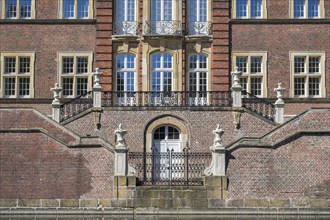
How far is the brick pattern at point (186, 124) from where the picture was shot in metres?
34.2

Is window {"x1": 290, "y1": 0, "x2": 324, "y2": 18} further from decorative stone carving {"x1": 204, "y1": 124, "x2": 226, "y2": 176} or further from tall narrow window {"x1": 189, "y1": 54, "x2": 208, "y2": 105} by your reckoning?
decorative stone carving {"x1": 204, "y1": 124, "x2": 226, "y2": 176}

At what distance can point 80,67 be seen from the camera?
38844mm

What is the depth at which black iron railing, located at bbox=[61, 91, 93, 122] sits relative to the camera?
116 feet

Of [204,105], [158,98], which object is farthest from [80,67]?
[204,105]

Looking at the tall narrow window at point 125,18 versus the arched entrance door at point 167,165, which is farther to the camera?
the tall narrow window at point 125,18

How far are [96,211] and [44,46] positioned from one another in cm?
1247

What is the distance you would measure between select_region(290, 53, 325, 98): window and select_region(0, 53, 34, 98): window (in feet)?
43.4

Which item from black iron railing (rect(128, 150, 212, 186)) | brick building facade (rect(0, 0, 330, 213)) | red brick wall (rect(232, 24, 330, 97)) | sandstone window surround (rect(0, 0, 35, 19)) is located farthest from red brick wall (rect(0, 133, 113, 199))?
red brick wall (rect(232, 24, 330, 97))

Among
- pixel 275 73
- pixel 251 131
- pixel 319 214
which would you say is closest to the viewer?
pixel 319 214

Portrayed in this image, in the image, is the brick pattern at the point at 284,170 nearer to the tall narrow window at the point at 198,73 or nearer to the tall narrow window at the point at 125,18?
the tall narrow window at the point at 198,73

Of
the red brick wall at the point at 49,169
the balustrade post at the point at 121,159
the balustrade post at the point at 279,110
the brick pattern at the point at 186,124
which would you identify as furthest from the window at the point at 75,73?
the balustrade post at the point at 279,110

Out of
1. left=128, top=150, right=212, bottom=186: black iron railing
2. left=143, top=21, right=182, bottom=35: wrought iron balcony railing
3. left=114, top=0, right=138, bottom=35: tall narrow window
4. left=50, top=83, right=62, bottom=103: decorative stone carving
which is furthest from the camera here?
left=114, top=0, right=138, bottom=35: tall narrow window

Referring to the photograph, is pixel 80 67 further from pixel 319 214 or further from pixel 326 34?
pixel 319 214

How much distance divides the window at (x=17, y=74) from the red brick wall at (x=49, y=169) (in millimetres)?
8442
